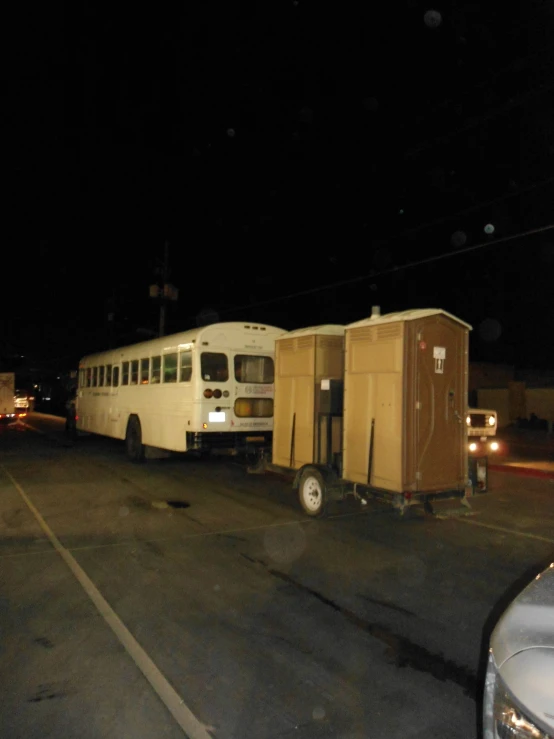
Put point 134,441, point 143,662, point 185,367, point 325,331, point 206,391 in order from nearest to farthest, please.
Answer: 1. point 143,662
2. point 325,331
3. point 206,391
4. point 185,367
5. point 134,441

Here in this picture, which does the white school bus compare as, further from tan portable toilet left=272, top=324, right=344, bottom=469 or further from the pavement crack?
the pavement crack

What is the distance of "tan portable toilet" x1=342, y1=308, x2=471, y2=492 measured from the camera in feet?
26.7

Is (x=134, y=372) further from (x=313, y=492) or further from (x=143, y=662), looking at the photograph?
(x=143, y=662)

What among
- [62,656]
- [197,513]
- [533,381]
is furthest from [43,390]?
[62,656]

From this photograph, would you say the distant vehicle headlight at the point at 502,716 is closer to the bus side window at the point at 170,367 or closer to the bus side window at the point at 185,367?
the bus side window at the point at 185,367

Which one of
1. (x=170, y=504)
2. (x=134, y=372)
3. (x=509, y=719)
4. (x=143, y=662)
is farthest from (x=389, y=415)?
(x=134, y=372)

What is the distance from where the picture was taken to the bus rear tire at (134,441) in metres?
15.7

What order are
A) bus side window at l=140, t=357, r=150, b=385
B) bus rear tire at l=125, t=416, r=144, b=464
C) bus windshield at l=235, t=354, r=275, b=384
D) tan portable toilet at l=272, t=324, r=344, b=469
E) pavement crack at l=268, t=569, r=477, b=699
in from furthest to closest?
bus rear tire at l=125, t=416, r=144, b=464, bus side window at l=140, t=357, r=150, b=385, bus windshield at l=235, t=354, r=275, b=384, tan portable toilet at l=272, t=324, r=344, b=469, pavement crack at l=268, t=569, r=477, b=699

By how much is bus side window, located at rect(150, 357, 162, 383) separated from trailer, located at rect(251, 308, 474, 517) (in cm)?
575

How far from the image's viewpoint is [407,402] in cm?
811

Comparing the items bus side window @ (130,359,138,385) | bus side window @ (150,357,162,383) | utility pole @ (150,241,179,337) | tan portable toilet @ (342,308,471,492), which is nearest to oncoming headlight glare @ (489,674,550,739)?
tan portable toilet @ (342,308,471,492)

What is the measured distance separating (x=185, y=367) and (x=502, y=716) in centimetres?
1156

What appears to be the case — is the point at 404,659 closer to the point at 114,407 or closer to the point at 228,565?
the point at 228,565

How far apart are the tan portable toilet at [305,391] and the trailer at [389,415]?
19mm
